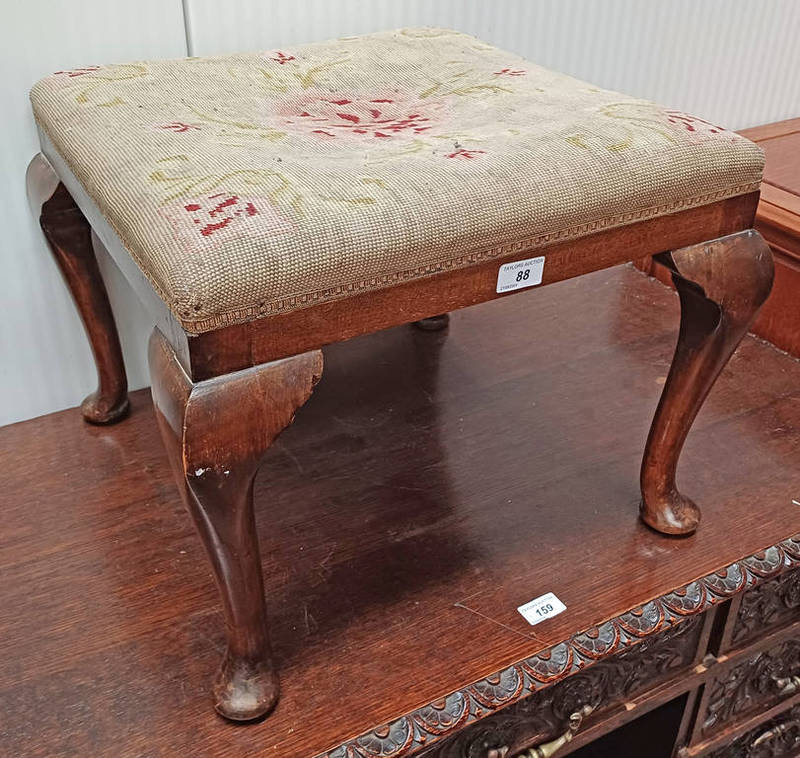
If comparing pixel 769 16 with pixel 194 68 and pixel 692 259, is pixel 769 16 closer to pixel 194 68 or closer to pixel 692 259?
pixel 692 259

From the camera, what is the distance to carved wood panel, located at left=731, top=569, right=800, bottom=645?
81 cm

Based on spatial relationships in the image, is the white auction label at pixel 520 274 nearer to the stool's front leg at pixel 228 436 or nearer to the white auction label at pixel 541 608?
the stool's front leg at pixel 228 436

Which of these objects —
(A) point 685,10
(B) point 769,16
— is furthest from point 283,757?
(B) point 769,16

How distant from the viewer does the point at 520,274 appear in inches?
24.3

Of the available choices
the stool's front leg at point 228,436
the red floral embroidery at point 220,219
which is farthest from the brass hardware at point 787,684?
the red floral embroidery at point 220,219

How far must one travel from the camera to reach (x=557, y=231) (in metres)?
0.60

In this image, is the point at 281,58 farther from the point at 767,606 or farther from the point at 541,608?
the point at 767,606

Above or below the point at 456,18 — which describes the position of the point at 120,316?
below

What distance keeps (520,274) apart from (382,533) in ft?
0.97

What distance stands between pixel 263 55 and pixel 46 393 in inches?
17.2

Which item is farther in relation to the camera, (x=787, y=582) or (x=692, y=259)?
(x=787, y=582)

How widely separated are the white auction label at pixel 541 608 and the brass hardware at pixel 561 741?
90 mm

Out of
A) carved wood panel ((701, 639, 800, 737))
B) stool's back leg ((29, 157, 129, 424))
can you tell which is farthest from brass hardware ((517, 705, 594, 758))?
stool's back leg ((29, 157, 129, 424))

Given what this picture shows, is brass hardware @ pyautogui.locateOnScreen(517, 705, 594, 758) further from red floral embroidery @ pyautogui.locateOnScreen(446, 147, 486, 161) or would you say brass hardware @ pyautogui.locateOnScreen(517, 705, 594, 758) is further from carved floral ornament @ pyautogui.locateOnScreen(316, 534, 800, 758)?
red floral embroidery @ pyautogui.locateOnScreen(446, 147, 486, 161)
